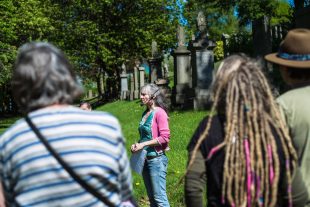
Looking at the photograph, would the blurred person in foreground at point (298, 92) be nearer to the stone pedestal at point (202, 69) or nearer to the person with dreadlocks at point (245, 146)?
the person with dreadlocks at point (245, 146)

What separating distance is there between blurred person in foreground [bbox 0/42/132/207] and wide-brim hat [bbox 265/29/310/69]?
1.23m

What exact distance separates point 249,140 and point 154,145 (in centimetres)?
338

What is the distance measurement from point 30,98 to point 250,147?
3.79 ft

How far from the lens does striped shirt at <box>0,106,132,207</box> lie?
264 centimetres

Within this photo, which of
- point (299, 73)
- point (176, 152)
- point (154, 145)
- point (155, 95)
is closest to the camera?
point (299, 73)

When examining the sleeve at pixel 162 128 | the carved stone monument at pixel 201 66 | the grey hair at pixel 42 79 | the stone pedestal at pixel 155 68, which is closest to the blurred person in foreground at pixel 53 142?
the grey hair at pixel 42 79

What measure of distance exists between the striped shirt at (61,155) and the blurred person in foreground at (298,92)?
41.5 inches

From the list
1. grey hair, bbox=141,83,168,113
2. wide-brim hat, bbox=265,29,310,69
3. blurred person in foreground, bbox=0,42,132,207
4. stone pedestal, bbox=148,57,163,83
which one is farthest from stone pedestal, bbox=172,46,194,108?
blurred person in foreground, bbox=0,42,132,207

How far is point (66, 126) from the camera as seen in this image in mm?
2672

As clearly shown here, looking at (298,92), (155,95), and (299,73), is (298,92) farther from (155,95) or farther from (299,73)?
(155,95)

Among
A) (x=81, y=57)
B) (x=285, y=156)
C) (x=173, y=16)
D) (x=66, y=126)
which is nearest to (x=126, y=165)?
(x=66, y=126)

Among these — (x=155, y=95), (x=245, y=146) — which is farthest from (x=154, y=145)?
(x=245, y=146)

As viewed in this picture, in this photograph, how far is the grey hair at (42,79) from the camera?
269cm

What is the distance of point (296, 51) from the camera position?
11.1 ft
